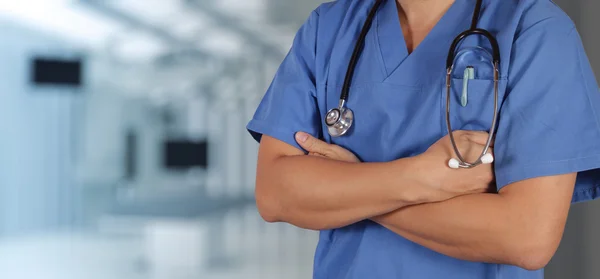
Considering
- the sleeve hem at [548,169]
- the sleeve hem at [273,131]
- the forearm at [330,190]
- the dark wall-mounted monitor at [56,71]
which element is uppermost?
the dark wall-mounted monitor at [56,71]

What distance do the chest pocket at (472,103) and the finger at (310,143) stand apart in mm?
174

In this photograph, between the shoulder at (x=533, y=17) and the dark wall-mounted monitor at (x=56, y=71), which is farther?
the dark wall-mounted monitor at (x=56, y=71)

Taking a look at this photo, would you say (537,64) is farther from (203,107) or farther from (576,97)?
(203,107)

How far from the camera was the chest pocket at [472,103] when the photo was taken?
0.77 meters

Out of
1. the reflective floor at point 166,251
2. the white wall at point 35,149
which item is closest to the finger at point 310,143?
the reflective floor at point 166,251

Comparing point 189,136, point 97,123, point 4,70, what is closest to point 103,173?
point 97,123

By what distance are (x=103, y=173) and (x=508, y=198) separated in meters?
1.80

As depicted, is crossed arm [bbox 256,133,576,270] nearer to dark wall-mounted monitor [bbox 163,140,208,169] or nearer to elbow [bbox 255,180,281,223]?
elbow [bbox 255,180,281,223]

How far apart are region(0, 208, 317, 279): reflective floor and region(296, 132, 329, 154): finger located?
1300 millimetres

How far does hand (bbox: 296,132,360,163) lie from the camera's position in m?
0.85

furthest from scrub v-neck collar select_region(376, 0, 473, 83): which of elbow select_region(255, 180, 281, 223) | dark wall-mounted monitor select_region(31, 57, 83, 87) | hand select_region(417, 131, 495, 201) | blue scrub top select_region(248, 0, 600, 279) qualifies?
dark wall-mounted monitor select_region(31, 57, 83, 87)

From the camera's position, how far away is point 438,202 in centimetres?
76

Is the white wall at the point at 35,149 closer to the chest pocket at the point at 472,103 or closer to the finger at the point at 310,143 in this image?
the finger at the point at 310,143

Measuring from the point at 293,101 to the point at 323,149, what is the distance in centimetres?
10
